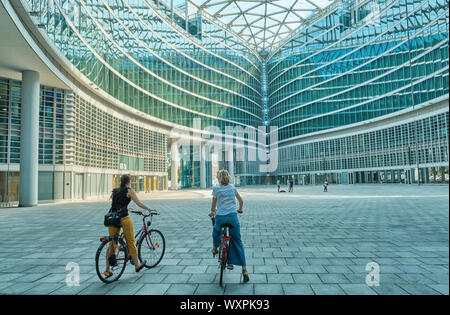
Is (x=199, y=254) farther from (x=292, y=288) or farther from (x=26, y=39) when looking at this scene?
(x=26, y=39)

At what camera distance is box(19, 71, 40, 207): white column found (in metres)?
22.0

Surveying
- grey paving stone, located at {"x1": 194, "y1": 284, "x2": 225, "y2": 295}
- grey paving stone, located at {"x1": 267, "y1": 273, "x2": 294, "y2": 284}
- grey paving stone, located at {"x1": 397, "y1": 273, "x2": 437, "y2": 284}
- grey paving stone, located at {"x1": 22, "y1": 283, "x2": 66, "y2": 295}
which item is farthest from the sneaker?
grey paving stone, located at {"x1": 397, "y1": 273, "x2": 437, "y2": 284}

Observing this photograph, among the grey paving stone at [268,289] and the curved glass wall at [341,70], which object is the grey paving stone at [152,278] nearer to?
the grey paving stone at [268,289]

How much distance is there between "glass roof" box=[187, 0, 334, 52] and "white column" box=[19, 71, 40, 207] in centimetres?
4280

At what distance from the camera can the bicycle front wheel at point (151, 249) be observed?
6.35 m

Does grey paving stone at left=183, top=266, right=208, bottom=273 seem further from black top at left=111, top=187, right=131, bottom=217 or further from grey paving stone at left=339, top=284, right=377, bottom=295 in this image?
grey paving stone at left=339, top=284, right=377, bottom=295

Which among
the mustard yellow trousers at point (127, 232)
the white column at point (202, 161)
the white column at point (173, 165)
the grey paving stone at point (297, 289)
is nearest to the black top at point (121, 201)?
the mustard yellow trousers at point (127, 232)

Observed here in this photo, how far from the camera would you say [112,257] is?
5.48 meters

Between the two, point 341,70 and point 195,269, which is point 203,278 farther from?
point 341,70

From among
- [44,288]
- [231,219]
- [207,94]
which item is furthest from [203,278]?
[207,94]

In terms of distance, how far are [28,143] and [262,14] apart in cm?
5978

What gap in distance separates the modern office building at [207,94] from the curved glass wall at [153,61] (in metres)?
0.22

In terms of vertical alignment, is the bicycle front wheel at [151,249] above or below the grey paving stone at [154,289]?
above

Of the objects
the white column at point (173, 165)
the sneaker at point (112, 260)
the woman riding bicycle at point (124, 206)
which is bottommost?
the sneaker at point (112, 260)
